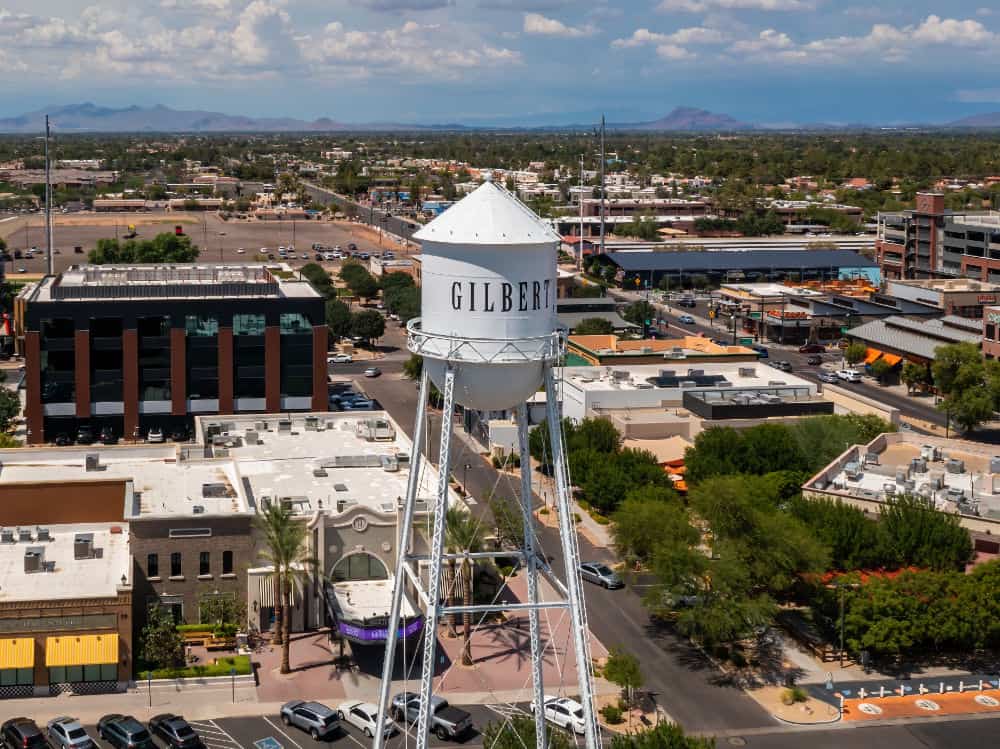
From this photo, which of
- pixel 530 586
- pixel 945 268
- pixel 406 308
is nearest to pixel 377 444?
pixel 530 586

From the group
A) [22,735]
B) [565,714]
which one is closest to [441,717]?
[565,714]

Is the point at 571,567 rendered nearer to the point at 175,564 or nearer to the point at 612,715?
the point at 612,715

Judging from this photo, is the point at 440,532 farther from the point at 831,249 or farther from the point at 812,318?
the point at 831,249

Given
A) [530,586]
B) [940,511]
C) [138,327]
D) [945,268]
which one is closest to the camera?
[530,586]

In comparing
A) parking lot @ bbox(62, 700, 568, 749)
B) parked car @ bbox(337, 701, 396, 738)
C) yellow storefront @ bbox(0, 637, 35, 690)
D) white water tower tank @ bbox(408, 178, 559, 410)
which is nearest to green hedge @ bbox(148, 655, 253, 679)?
parking lot @ bbox(62, 700, 568, 749)

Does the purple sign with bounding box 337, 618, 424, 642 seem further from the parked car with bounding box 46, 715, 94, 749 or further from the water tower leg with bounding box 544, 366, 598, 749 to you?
the water tower leg with bounding box 544, 366, 598, 749

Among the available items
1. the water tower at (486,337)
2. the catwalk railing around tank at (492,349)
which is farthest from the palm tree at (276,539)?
the catwalk railing around tank at (492,349)
